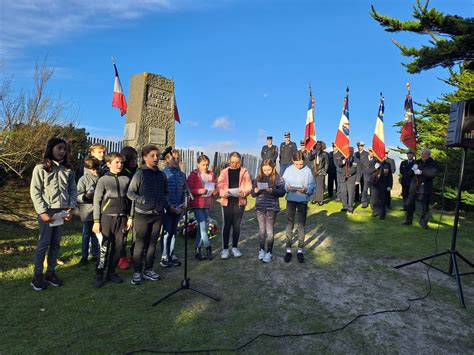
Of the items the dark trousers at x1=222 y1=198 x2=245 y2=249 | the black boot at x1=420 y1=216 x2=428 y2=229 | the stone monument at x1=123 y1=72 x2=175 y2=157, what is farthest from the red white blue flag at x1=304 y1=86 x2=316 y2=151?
the dark trousers at x1=222 y1=198 x2=245 y2=249

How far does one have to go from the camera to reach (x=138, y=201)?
4.41m

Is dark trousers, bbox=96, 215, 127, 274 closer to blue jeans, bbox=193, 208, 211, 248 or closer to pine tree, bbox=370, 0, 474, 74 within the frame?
blue jeans, bbox=193, 208, 211, 248

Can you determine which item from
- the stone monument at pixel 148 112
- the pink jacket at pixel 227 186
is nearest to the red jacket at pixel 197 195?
the pink jacket at pixel 227 186

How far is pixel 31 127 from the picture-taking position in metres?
8.91

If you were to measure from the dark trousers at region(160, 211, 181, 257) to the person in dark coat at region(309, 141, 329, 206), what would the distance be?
7.39 metres

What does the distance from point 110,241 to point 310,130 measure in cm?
860

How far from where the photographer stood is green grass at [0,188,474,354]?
3196 millimetres

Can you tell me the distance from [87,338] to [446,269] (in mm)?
5756

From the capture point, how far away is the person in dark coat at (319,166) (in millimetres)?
11539

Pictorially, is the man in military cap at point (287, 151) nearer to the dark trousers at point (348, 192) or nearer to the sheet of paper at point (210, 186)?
the dark trousers at point (348, 192)

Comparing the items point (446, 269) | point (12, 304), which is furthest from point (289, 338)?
point (446, 269)

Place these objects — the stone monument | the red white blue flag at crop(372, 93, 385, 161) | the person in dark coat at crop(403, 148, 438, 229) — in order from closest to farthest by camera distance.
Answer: the person in dark coat at crop(403, 148, 438, 229)
the stone monument
the red white blue flag at crop(372, 93, 385, 161)

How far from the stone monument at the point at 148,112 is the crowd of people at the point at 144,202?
3.49 metres

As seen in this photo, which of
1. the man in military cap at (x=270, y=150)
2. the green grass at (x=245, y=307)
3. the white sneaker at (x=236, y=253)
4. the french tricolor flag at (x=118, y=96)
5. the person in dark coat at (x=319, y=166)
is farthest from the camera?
the man in military cap at (x=270, y=150)
